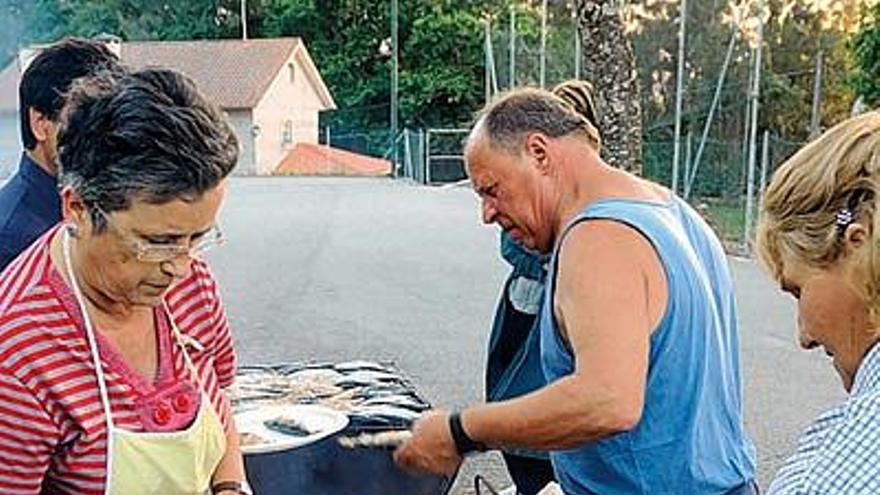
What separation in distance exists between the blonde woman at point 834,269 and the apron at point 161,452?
885 mm

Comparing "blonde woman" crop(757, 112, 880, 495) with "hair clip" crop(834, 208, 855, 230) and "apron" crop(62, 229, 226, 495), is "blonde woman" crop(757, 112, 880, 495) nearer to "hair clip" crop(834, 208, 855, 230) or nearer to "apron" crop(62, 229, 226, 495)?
"hair clip" crop(834, 208, 855, 230)

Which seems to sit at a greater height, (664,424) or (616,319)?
(616,319)

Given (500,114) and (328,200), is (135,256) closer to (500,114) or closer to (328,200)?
(500,114)

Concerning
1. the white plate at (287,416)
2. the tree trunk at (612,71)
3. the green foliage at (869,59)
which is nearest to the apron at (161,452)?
the white plate at (287,416)

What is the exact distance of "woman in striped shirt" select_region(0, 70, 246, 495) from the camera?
1466mm

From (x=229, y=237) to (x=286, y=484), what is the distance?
12.4m

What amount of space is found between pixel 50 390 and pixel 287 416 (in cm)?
121

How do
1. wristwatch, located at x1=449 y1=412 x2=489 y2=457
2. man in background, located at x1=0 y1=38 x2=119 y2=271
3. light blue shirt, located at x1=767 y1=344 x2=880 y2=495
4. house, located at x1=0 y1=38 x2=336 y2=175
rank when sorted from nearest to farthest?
1. light blue shirt, located at x1=767 y1=344 x2=880 y2=495
2. wristwatch, located at x1=449 y1=412 x2=489 y2=457
3. man in background, located at x1=0 y1=38 x2=119 y2=271
4. house, located at x1=0 y1=38 x2=336 y2=175

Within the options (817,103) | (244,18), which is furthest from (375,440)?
(244,18)

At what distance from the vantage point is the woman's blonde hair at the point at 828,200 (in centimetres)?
121

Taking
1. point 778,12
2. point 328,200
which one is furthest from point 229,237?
point 778,12

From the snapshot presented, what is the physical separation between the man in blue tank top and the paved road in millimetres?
2621

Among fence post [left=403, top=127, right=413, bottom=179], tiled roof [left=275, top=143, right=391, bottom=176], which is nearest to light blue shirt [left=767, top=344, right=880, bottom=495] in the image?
fence post [left=403, top=127, right=413, bottom=179]

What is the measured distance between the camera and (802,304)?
1.33 m
